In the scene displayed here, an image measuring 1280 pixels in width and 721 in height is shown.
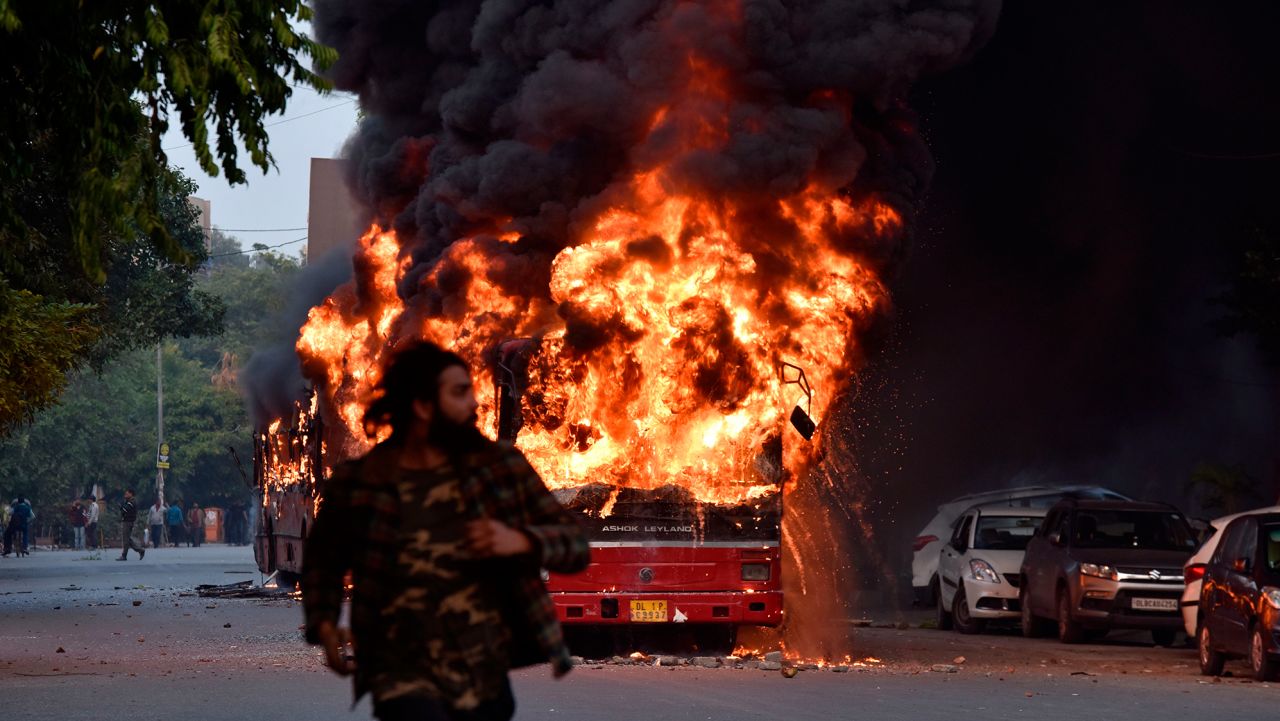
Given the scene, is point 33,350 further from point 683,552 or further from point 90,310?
point 683,552

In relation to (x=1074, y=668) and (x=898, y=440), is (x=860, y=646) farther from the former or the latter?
(x=898, y=440)

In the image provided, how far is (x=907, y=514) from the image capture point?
34250 mm

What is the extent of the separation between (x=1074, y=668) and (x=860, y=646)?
2782 mm

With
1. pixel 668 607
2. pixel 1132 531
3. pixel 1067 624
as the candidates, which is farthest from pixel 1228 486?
pixel 668 607

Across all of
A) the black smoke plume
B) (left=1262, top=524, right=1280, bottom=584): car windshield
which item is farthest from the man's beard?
the black smoke plume

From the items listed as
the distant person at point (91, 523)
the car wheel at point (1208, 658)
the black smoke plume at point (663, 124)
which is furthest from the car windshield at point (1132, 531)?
the distant person at point (91, 523)

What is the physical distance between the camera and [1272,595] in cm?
1423

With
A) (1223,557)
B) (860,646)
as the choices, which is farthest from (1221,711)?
(860,646)

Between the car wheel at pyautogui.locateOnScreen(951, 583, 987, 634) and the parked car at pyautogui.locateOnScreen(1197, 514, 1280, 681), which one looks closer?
the parked car at pyautogui.locateOnScreen(1197, 514, 1280, 681)

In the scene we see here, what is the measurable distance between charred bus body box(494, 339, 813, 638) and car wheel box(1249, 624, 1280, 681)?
3.66 m

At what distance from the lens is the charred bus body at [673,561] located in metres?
15.5

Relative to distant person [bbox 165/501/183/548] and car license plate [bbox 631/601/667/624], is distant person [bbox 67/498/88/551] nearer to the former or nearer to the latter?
distant person [bbox 165/501/183/548]

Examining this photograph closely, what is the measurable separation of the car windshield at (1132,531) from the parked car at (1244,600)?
404 cm

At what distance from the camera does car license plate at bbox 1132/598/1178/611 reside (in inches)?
755
